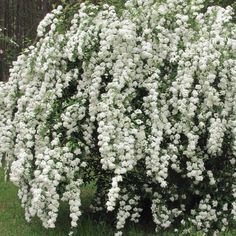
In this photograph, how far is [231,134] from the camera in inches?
219

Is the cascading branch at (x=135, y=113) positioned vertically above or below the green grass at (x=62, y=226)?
above

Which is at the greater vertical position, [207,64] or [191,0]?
[191,0]

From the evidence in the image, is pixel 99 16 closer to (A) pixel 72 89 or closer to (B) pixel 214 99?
(A) pixel 72 89

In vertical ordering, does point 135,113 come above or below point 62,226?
above

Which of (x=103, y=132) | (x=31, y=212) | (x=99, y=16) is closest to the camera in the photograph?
(x=103, y=132)

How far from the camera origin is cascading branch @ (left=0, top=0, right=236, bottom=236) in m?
5.23

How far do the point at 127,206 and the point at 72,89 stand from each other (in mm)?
1332

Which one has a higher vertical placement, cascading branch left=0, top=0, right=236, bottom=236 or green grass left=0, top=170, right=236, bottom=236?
cascading branch left=0, top=0, right=236, bottom=236

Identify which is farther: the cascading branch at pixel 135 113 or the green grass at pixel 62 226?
the green grass at pixel 62 226

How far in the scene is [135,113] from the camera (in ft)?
17.4

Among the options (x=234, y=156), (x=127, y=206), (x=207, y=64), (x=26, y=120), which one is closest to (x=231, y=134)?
(x=234, y=156)

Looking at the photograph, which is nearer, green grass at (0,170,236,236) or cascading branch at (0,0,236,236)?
cascading branch at (0,0,236,236)

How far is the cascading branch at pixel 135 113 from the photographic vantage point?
5230 mm

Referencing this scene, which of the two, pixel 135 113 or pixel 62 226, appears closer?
pixel 135 113
